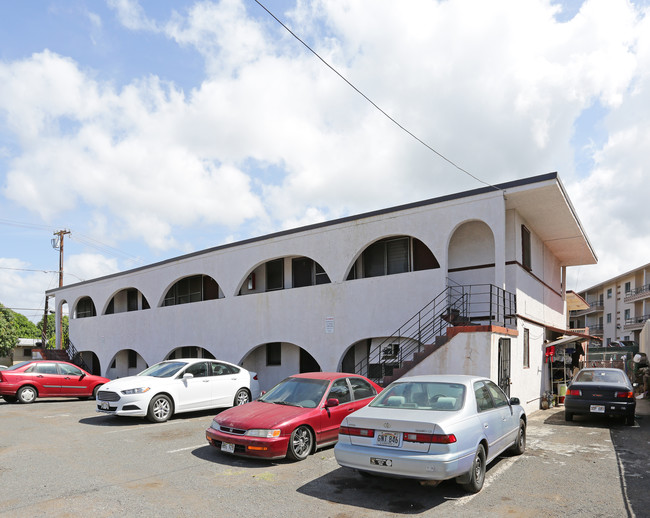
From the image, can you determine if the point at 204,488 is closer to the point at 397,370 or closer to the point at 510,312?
the point at 397,370

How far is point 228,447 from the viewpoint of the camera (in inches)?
312

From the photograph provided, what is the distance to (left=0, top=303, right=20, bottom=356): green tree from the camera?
159 feet

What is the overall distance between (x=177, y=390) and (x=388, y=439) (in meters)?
7.32

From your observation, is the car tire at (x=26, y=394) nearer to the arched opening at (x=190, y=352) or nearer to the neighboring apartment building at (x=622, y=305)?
the arched opening at (x=190, y=352)

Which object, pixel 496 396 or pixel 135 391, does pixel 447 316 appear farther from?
pixel 135 391

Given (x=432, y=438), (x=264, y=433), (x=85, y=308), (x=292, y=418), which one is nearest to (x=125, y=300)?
(x=85, y=308)

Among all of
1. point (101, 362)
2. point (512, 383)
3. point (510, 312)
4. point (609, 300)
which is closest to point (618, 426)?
point (512, 383)

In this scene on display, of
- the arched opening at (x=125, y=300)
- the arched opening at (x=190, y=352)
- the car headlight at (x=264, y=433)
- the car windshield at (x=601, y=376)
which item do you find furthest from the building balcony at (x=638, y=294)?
the car headlight at (x=264, y=433)

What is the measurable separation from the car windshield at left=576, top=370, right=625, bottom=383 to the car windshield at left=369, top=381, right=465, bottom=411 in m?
8.43

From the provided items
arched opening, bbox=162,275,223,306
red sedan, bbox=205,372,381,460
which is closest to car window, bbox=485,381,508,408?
red sedan, bbox=205,372,381,460

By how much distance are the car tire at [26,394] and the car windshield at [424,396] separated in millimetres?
13050

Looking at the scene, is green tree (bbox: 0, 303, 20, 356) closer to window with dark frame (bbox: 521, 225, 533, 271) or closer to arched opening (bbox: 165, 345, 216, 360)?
arched opening (bbox: 165, 345, 216, 360)

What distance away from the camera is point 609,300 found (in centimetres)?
6128

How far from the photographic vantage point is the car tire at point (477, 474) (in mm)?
6230
